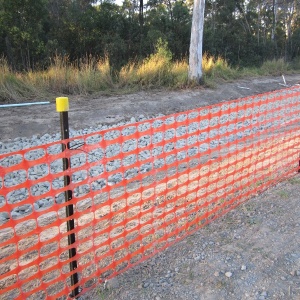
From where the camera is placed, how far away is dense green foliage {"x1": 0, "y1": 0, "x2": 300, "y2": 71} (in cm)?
1280

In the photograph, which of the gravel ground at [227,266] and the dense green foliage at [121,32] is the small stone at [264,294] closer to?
the gravel ground at [227,266]

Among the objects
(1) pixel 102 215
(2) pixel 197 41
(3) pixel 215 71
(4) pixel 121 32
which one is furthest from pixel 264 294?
(4) pixel 121 32

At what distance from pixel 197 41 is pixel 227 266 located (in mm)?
11343

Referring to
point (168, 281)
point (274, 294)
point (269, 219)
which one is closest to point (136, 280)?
point (168, 281)

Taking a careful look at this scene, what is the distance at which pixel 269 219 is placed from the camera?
3812 mm

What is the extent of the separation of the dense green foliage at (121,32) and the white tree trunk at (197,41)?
3.11m

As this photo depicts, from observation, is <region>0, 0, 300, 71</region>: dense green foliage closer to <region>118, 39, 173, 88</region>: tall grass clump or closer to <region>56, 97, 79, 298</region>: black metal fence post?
<region>118, 39, 173, 88</region>: tall grass clump

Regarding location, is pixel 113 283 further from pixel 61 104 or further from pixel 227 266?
pixel 61 104

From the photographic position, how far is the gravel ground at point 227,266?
2721 millimetres

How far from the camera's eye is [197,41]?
13.0m

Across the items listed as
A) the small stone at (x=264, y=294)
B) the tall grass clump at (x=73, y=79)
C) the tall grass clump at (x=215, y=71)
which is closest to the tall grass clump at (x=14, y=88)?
the tall grass clump at (x=73, y=79)

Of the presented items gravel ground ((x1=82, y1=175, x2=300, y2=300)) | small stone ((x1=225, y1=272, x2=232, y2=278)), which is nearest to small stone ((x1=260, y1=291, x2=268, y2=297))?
gravel ground ((x1=82, y1=175, x2=300, y2=300))

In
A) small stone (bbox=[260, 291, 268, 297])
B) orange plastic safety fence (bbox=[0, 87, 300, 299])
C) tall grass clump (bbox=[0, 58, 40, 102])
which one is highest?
tall grass clump (bbox=[0, 58, 40, 102])

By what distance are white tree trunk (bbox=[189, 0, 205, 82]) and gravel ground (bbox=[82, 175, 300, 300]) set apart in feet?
32.9
